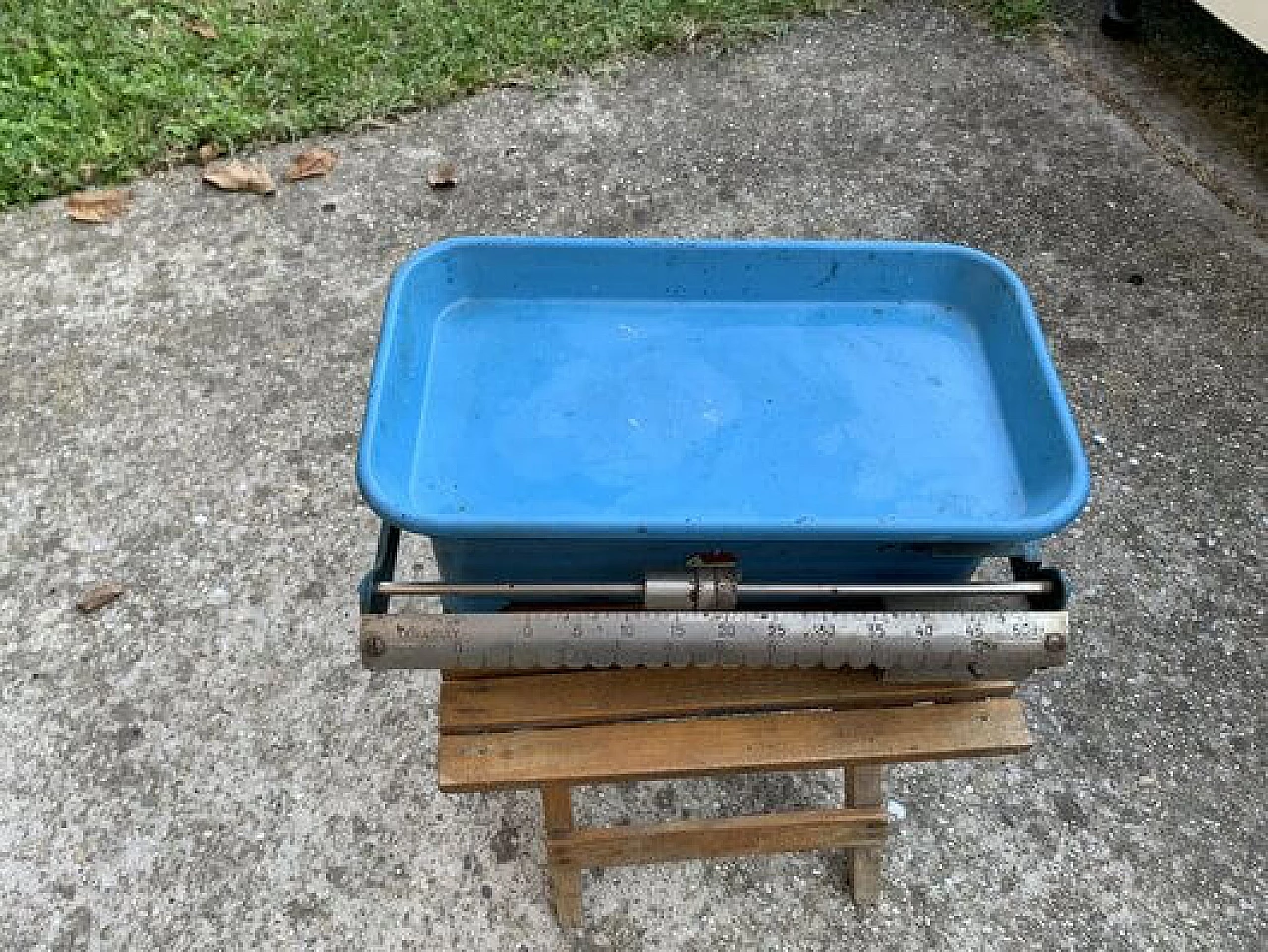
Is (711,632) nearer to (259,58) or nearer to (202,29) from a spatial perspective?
(259,58)

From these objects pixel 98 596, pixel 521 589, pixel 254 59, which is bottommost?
pixel 98 596

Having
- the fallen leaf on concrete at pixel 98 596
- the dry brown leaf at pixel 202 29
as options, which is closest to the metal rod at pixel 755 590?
the fallen leaf on concrete at pixel 98 596

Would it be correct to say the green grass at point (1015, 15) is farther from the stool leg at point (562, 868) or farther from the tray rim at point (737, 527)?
the stool leg at point (562, 868)

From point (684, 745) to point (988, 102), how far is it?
2716 millimetres

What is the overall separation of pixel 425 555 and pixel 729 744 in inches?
40.3

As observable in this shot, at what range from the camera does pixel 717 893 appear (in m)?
1.94

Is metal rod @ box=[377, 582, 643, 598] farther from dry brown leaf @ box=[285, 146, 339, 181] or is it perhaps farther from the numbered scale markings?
dry brown leaf @ box=[285, 146, 339, 181]

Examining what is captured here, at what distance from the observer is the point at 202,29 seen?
143 inches

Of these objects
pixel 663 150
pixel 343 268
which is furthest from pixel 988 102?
pixel 343 268

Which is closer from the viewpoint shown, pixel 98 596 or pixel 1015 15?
pixel 98 596

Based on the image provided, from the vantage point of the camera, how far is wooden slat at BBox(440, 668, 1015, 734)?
1581 millimetres

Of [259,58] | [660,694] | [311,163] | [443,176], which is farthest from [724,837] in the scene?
[259,58]

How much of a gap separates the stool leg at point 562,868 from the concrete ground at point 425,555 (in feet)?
0.14

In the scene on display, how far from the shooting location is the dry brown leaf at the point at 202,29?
142 inches
